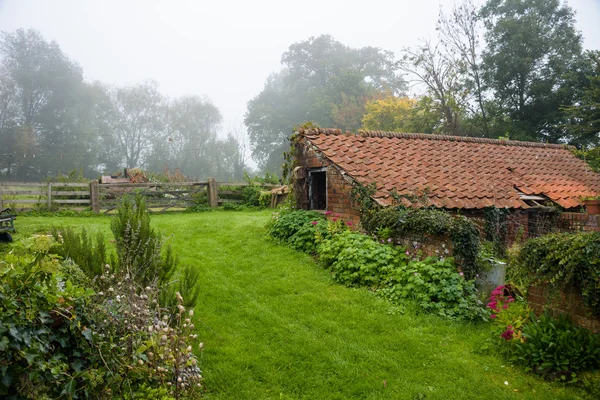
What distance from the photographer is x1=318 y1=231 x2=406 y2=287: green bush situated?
611 centimetres

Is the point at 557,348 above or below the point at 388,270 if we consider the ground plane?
below

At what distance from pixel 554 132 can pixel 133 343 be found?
2597cm

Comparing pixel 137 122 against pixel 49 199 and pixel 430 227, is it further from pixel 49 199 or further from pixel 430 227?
pixel 430 227

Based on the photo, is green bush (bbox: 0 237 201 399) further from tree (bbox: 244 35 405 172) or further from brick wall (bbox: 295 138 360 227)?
tree (bbox: 244 35 405 172)

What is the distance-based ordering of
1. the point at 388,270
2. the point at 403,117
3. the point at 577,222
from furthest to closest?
the point at 403,117 → the point at 577,222 → the point at 388,270

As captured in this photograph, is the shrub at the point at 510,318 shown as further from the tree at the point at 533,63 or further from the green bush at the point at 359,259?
the tree at the point at 533,63

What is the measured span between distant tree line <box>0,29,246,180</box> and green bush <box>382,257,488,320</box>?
34104 millimetres

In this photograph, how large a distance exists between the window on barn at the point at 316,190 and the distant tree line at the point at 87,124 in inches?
1163

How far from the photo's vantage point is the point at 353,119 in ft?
118

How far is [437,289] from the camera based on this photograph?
17.4 feet

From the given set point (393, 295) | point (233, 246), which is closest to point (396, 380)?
point (393, 295)

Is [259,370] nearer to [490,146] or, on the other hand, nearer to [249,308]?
[249,308]

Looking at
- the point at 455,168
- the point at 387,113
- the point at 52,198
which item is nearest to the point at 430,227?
the point at 455,168

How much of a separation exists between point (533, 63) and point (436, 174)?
19.4 m
